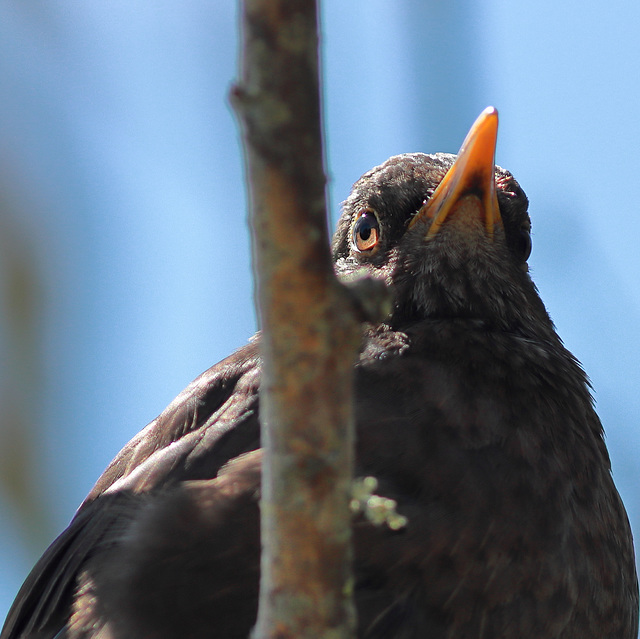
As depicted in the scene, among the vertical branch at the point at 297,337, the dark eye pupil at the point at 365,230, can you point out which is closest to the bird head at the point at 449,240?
the dark eye pupil at the point at 365,230

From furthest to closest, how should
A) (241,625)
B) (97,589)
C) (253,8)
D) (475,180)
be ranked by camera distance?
(475,180) → (97,589) → (241,625) → (253,8)

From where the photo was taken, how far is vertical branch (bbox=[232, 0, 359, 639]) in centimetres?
134

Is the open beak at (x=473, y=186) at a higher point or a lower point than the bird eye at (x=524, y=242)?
higher

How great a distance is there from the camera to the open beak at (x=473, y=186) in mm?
3186

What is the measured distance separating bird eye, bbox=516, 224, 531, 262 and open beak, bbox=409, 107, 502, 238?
0.64 ft

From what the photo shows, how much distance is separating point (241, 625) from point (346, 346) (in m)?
1.34

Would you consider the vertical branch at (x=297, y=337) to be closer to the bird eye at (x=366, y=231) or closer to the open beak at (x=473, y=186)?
the open beak at (x=473, y=186)

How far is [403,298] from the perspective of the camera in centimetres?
348

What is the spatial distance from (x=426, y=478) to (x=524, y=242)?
4.52ft

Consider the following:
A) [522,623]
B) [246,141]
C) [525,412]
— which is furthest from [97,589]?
[246,141]

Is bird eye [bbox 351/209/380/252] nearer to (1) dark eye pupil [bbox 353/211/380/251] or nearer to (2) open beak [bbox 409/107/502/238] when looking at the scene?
(1) dark eye pupil [bbox 353/211/380/251]

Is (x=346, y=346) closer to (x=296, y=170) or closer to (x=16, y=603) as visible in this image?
(x=296, y=170)

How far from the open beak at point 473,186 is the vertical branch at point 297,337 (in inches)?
73.7

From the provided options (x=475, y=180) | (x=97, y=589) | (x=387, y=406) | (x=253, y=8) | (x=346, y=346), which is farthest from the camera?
(x=475, y=180)
